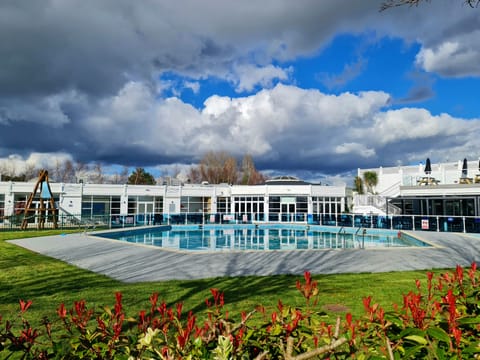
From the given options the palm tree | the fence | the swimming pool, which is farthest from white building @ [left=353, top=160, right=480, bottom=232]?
the palm tree

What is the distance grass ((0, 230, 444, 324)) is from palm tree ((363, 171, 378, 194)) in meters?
34.2

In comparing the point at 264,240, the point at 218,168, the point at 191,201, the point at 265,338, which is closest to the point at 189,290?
the point at 265,338

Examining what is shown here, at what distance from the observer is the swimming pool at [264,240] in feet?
55.5

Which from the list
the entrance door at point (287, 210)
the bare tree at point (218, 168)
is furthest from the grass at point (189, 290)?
the bare tree at point (218, 168)

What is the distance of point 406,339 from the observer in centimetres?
143

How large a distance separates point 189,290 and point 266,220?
1048 inches

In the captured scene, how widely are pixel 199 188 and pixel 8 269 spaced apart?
2863cm

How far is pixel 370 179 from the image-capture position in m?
40.1

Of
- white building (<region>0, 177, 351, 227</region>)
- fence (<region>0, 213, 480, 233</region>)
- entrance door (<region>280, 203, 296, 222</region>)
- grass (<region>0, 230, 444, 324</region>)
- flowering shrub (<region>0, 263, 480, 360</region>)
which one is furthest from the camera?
entrance door (<region>280, 203, 296, 222</region>)

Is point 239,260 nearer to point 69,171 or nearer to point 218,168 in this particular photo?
point 218,168

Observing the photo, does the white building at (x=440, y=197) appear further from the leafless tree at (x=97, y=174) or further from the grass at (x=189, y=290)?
the leafless tree at (x=97, y=174)

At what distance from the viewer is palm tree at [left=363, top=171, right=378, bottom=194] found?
39906 millimetres

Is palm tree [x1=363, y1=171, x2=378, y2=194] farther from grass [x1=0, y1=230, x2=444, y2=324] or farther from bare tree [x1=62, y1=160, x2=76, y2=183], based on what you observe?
bare tree [x1=62, y1=160, x2=76, y2=183]

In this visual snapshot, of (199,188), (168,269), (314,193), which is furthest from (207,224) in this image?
(168,269)
